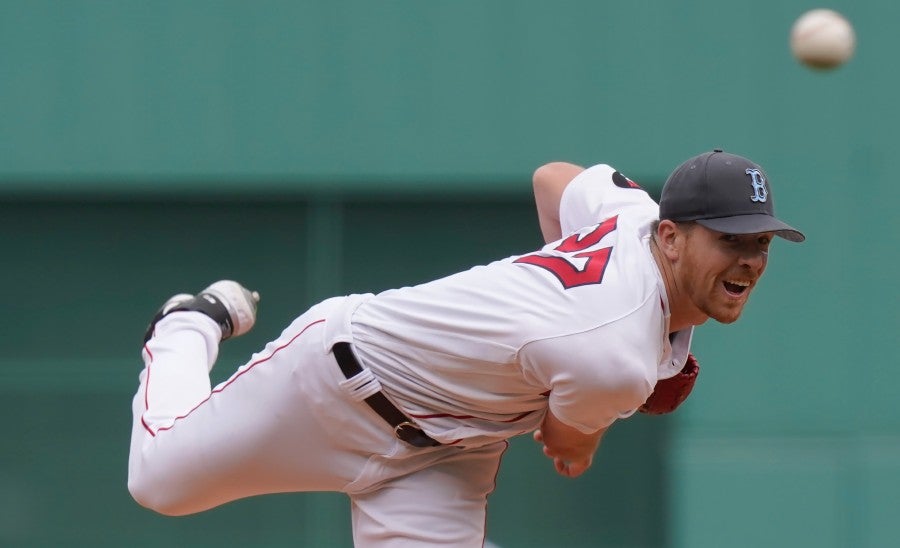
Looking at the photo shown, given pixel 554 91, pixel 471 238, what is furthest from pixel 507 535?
pixel 554 91

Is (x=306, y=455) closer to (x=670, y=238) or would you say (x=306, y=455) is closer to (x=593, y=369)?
(x=593, y=369)

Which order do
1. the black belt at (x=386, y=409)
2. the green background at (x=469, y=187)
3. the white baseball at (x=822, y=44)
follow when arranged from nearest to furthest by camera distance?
the black belt at (x=386, y=409) → the white baseball at (x=822, y=44) → the green background at (x=469, y=187)

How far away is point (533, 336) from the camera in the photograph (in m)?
3.39

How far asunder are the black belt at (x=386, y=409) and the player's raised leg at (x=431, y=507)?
0.53 feet

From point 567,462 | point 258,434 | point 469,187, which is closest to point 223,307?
point 258,434

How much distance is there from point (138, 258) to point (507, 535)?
7.09 ft

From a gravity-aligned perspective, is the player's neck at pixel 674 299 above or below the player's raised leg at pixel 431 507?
above

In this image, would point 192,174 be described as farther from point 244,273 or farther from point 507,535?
point 507,535

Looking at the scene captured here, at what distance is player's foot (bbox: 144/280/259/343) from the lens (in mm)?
4402

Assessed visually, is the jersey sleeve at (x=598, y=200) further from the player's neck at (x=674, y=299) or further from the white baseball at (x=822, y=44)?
the white baseball at (x=822, y=44)

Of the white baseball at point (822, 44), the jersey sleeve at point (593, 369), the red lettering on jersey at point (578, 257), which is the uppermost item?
the white baseball at point (822, 44)

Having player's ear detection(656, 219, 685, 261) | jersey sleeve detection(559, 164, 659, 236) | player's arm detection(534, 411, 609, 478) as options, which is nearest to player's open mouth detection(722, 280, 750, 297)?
player's ear detection(656, 219, 685, 261)

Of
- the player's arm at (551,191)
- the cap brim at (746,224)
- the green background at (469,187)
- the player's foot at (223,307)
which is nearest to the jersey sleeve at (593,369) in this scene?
the cap brim at (746,224)

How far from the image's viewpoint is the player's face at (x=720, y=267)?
337 centimetres
